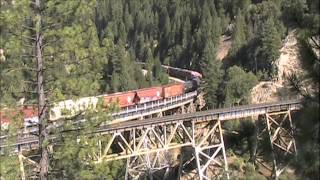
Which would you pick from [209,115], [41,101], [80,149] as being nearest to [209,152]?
[209,115]

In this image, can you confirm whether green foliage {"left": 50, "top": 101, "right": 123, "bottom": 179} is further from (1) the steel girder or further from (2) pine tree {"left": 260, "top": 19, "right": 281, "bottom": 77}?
(2) pine tree {"left": 260, "top": 19, "right": 281, "bottom": 77}

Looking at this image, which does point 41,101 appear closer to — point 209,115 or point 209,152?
point 209,115

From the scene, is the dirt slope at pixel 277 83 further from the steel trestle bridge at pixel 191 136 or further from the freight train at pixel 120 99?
the steel trestle bridge at pixel 191 136


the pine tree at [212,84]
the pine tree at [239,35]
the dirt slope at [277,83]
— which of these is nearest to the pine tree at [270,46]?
the dirt slope at [277,83]

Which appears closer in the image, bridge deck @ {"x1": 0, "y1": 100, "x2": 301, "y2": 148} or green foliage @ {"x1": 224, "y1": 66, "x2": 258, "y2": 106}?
bridge deck @ {"x1": 0, "y1": 100, "x2": 301, "y2": 148}

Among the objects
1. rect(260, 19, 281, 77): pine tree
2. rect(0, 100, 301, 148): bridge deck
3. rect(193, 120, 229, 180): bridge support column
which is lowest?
rect(193, 120, 229, 180): bridge support column

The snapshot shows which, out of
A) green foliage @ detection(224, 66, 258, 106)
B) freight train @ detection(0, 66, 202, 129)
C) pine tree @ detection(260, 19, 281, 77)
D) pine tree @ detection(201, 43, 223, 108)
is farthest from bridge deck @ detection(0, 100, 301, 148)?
pine tree @ detection(260, 19, 281, 77)

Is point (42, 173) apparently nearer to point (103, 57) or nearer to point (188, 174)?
point (103, 57)
